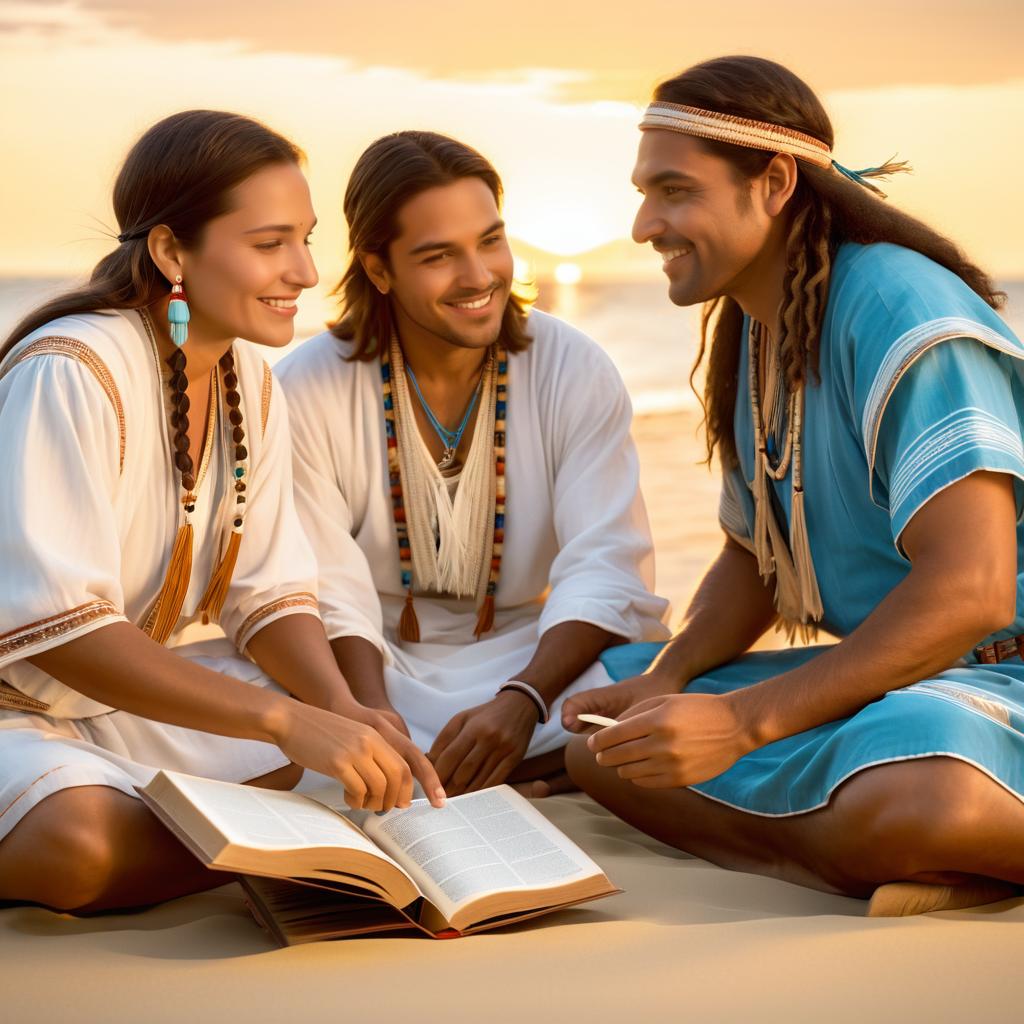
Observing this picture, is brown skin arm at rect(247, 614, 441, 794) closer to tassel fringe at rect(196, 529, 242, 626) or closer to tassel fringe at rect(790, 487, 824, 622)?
tassel fringe at rect(196, 529, 242, 626)

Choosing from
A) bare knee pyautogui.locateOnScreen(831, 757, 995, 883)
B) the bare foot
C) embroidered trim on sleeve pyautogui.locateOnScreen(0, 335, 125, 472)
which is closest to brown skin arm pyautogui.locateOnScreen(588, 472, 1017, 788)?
bare knee pyautogui.locateOnScreen(831, 757, 995, 883)

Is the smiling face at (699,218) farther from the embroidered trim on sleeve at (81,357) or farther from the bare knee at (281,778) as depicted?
the bare knee at (281,778)

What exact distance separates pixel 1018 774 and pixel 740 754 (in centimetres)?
51

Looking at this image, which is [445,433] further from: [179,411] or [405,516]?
[179,411]

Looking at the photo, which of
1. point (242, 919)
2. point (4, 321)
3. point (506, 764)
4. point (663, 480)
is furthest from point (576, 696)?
point (4, 321)

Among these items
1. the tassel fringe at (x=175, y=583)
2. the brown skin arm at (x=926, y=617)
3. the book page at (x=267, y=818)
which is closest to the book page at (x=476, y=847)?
the book page at (x=267, y=818)

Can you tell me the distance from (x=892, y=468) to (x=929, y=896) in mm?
850

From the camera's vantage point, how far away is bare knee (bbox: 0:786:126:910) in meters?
2.65

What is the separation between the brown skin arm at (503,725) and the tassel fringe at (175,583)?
79 cm

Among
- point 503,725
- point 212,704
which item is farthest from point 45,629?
point 503,725

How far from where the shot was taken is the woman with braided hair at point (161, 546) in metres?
2.72

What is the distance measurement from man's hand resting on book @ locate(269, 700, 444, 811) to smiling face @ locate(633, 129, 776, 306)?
137cm

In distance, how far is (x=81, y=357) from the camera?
302 centimetres

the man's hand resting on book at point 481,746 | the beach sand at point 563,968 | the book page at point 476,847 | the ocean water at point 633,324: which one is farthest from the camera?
the ocean water at point 633,324
